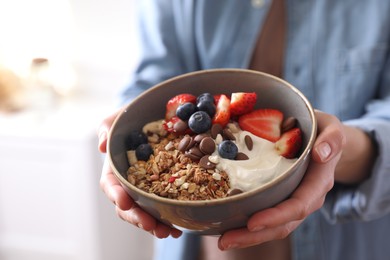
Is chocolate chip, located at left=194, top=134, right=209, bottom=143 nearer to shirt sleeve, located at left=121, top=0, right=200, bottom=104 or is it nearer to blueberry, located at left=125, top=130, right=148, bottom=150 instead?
blueberry, located at left=125, top=130, right=148, bottom=150

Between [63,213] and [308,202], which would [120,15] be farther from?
[308,202]

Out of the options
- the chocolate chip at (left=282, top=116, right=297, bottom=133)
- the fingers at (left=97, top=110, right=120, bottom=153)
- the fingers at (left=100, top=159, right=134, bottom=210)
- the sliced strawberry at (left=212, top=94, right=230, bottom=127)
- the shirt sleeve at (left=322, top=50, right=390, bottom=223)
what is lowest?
the shirt sleeve at (left=322, top=50, right=390, bottom=223)

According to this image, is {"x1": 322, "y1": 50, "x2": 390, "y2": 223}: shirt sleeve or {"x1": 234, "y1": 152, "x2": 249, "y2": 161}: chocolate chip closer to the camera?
{"x1": 234, "y1": 152, "x2": 249, "y2": 161}: chocolate chip

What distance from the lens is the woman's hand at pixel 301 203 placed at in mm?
552

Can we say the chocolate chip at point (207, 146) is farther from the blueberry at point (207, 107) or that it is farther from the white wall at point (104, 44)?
the white wall at point (104, 44)

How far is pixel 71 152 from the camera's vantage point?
1.57 metres

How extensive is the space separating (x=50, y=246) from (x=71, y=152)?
0.35m

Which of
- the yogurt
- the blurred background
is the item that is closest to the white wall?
the blurred background

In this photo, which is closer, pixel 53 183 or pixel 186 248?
pixel 186 248

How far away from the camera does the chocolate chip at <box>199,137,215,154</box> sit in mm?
611

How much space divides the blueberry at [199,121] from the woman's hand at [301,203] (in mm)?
134

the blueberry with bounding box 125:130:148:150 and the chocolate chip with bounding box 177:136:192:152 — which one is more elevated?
the chocolate chip with bounding box 177:136:192:152

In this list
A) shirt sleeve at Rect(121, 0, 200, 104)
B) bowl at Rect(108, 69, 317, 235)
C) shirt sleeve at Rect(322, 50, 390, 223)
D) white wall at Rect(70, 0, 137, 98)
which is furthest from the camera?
white wall at Rect(70, 0, 137, 98)

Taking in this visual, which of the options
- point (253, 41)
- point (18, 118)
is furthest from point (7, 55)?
point (253, 41)
